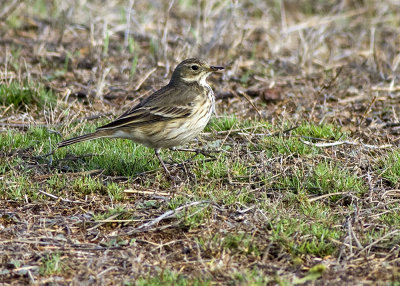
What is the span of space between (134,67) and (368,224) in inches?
213

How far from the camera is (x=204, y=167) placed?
651cm

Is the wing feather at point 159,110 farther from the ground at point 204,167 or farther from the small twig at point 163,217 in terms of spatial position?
the small twig at point 163,217

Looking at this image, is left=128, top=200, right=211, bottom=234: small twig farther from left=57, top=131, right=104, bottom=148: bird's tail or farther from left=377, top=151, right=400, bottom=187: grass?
left=377, top=151, right=400, bottom=187: grass

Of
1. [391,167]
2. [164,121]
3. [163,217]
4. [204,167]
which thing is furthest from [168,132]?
[391,167]

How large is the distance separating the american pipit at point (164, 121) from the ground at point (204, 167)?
0.30m

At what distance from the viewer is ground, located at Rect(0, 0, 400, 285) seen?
4.84 m

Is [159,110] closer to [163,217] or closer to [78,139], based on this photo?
[78,139]

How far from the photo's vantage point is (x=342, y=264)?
4723mm

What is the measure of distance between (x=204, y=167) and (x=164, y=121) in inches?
27.4

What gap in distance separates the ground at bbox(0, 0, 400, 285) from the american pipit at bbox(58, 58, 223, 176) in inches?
11.8

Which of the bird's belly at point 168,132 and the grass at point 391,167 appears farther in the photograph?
the bird's belly at point 168,132

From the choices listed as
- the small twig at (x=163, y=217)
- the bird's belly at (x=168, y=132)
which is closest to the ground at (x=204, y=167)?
the small twig at (x=163, y=217)

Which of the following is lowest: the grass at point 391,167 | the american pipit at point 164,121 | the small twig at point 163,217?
the small twig at point 163,217

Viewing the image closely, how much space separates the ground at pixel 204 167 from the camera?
4836 millimetres
